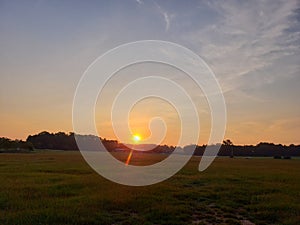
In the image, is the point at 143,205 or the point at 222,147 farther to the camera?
the point at 222,147

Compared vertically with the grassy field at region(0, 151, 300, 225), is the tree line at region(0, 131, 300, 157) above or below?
above

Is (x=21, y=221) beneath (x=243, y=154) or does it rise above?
beneath

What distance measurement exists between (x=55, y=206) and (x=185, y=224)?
7.14 metres

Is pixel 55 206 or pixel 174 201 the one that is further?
pixel 174 201

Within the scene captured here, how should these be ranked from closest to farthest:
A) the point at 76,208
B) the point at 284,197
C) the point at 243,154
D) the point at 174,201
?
the point at 76,208 → the point at 174,201 → the point at 284,197 → the point at 243,154

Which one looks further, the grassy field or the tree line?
the tree line

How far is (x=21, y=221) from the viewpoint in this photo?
53.1ft

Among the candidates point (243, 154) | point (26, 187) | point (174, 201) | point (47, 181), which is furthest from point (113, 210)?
point (243, 154)

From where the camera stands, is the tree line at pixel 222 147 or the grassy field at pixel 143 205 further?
the tree line at pixel 222 147

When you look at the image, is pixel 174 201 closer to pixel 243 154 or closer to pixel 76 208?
pixel 76 208

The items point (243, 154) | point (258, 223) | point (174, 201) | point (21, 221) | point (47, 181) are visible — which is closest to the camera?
point (21, 221)

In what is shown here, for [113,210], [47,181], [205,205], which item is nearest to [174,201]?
[205,205]

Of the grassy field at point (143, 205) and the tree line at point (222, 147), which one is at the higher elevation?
the tree line at point (222, 147)

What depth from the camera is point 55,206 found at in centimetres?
1939
